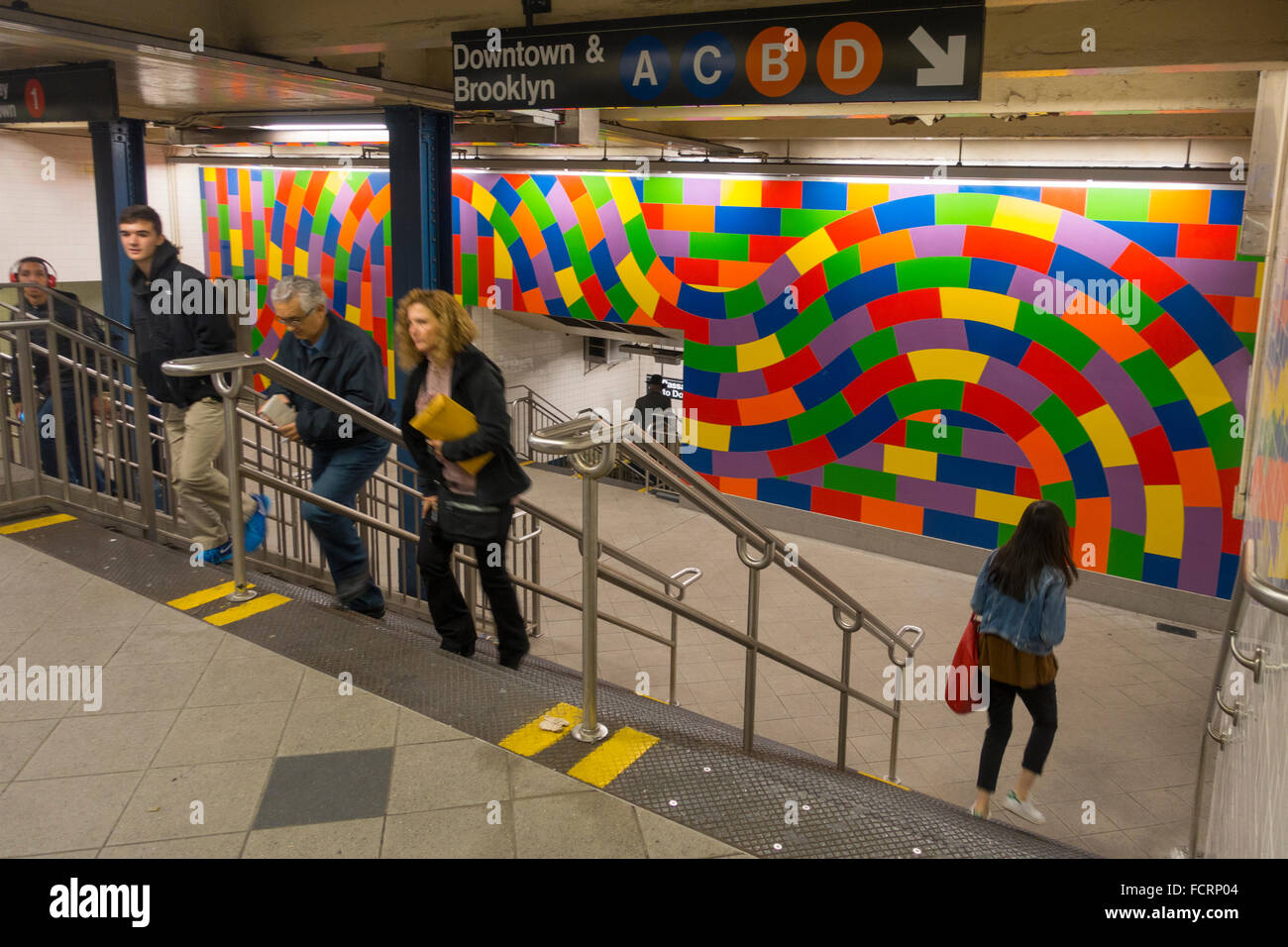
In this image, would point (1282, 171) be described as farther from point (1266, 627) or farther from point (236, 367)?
point (236, 367)

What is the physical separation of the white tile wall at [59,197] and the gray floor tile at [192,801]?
10.5 metres

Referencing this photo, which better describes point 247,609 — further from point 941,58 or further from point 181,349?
point 941,58

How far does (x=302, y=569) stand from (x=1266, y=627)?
4.20 meters

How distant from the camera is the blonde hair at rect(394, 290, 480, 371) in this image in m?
3.21

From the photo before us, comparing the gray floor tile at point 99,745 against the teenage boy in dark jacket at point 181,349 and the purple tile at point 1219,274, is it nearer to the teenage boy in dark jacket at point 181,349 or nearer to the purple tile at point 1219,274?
the teenage boy in dark jacket at point 181,349

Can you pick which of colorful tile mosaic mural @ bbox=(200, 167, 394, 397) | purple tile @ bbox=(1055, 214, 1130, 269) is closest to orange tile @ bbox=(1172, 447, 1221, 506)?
purple tile @ bbox=(1055, 214, 1130, 269)

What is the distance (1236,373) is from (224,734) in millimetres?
6693

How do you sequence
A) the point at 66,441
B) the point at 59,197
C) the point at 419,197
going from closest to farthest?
the point at 66,441 < the point at 419,197 < the point at 59,197

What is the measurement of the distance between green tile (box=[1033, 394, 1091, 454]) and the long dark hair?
4.02 meters

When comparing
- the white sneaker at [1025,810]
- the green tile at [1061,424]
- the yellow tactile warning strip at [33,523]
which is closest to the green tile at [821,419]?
the green tile at [1061,424]

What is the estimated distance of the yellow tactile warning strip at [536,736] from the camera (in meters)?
2.70

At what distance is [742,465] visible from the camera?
30.2 ft

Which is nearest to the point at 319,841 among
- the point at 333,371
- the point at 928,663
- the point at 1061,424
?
the point at 333,371
